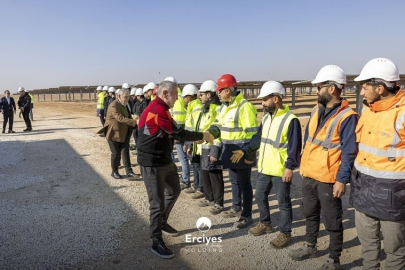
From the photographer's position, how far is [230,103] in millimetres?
4227

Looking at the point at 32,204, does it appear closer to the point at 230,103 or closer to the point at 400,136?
the point at 230,103

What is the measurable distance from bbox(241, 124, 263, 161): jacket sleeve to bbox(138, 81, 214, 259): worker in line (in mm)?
821

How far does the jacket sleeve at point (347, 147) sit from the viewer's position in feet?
9.07

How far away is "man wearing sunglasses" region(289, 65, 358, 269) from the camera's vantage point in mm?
2828

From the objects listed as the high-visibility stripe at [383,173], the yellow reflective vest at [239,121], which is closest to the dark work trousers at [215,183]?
the yellow reflective vest at [239,121]

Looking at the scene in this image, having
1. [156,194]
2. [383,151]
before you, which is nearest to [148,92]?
[156,194]

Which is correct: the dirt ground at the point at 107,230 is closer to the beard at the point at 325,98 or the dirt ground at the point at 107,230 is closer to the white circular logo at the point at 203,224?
the white circular logo at the point at 203,224

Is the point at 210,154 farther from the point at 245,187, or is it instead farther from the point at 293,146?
the point at 293,146

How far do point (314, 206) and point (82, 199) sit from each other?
4003 mm

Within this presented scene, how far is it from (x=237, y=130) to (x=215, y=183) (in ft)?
3.42

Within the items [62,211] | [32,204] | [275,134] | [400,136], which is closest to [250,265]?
[275,134]

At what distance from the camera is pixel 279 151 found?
11.7 ft

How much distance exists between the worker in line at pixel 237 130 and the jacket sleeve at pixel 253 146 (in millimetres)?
137

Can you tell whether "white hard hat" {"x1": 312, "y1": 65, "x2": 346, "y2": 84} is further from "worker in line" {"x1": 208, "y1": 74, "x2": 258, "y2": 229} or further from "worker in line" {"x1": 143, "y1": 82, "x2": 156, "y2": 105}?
"worker in line" {"x1": 143, "y1": 82, "x2": 156, "y2": 105}
